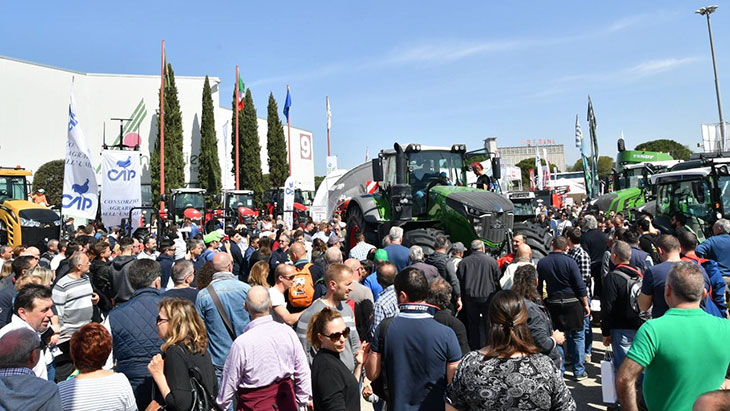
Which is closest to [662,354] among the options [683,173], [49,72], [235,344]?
[235,344]

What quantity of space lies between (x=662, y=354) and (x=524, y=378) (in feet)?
2.88

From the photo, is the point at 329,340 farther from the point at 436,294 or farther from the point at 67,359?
the point at 67,359

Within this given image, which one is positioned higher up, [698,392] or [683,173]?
[683,173]

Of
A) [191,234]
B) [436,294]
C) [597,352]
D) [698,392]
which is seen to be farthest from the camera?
[191,234]

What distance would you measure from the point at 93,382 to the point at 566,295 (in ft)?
16.5

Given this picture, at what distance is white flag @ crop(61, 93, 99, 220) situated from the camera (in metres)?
10.2

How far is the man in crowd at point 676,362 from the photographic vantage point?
303cm

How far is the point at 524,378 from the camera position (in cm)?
268

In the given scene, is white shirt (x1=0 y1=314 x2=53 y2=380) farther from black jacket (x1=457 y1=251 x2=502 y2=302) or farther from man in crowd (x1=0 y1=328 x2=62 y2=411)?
black jacket (x1=457 y1=251 x2=502 y2=302)

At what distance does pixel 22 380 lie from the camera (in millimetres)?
2701

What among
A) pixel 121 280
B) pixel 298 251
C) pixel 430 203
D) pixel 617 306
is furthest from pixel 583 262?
pixel 121 280

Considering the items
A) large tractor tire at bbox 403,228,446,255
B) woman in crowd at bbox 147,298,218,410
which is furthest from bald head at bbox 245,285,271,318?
large tractor tire at bbox 403,228,446,255

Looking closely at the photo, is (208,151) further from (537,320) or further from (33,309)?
(537,320)

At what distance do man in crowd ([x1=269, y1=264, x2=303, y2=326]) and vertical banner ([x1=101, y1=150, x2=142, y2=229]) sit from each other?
6.81m
